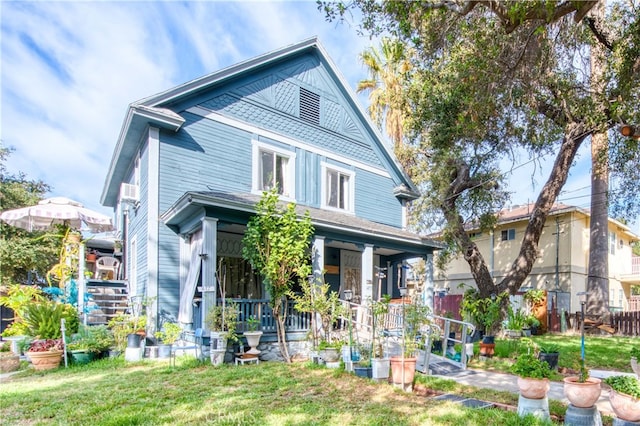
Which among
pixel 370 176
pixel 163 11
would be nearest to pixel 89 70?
pixel 163 11

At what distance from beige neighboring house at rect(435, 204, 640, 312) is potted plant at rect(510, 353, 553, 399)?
47.7ft

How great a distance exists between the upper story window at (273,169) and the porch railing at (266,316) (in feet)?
11.5

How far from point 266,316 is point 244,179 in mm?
3972

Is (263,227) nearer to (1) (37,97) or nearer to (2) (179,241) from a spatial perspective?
(2) (179,241)

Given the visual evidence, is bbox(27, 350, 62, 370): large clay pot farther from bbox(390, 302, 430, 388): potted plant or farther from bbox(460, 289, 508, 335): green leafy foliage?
bbox(460, 289, 508, 335): green leafy foliage

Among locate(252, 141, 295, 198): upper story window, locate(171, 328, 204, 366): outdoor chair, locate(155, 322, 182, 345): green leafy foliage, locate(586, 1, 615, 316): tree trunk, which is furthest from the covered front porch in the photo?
locate(586, 1, 615, 316): tree trunk

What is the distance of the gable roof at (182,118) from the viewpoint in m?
9.84

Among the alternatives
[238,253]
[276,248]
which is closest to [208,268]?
[276,248]

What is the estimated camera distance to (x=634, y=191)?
→ 1274 centimetres

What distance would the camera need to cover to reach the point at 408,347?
675 centimetres

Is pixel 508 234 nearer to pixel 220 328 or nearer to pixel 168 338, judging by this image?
pixel 220 328

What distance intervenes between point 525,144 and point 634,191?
370 cm

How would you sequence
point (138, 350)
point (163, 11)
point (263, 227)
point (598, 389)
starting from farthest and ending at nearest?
point (163, 11), point (263, 227), point (138, 350), point (598, 389)

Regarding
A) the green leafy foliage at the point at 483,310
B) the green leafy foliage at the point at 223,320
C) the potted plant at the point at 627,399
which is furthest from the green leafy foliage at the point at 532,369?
the green leafy foliage at the point at 483,310
